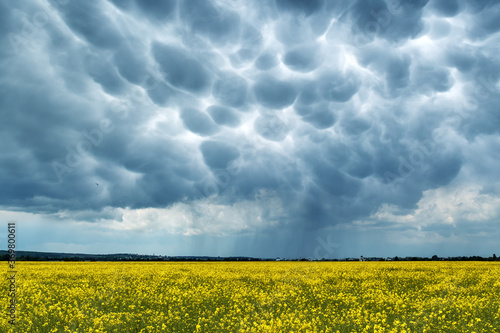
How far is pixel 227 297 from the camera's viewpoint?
16.6 metres

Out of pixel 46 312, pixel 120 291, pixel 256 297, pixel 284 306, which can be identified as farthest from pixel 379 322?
pixel 120 291

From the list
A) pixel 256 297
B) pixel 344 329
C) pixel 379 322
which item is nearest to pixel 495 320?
→ pixel 379 322

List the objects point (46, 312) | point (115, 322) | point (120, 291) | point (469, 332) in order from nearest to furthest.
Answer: point (469, 332) < point (115, 322) < point (46, 312) < point (120, 291)

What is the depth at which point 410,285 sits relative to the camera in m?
23.4

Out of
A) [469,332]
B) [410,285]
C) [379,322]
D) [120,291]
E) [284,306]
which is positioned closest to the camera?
[469,332]

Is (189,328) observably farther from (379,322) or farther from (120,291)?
(120,291)

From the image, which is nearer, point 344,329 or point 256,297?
point 344,329

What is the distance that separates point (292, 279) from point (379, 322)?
1291 centimetres

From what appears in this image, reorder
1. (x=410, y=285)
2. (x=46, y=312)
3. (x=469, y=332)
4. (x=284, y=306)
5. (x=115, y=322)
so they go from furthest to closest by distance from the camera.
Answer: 1. (x=410, y=285)
2. (x=284, y=306)
3. (x=46, y=312)
4. (x=115, y=322)
5. (x=469, y=332)

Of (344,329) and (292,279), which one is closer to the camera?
(344,329)

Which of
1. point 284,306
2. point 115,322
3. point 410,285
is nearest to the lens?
point 115,322

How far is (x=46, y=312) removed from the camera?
13.1 metres

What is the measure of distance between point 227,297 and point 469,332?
9.77 m

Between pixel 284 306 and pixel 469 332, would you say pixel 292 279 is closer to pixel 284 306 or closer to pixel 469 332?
pixel 284 306
